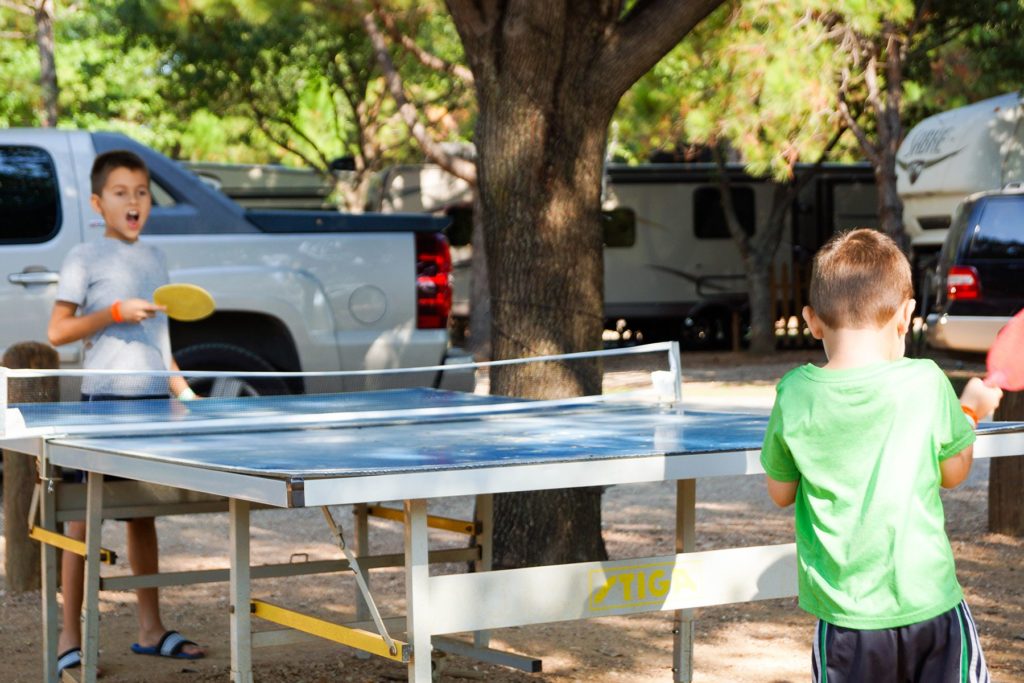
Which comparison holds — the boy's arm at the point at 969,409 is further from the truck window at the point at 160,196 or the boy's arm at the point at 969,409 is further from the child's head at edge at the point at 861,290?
the truck window at the point at 160,196

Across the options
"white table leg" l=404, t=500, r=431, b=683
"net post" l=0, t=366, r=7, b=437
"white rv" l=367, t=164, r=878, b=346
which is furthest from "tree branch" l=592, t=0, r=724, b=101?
"white rv" l=367, t=164, r=878, b=346

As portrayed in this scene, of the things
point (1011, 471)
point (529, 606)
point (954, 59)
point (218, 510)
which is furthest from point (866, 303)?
point (954, 59)

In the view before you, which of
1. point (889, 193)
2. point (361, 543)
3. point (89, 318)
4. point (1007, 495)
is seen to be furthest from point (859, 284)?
point (889, 193)

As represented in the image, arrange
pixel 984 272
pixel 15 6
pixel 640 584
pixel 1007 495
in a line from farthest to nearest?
pixel 15 6 → pixel 984 272 → pixel 1007 495 → pixel 640 584

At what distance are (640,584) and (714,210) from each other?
2056cm

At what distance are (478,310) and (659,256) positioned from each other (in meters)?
4.60

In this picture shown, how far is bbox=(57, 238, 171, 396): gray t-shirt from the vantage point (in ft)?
16.3

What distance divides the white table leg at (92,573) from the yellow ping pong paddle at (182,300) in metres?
0.78

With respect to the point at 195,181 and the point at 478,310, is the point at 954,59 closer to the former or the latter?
the point at 478,310

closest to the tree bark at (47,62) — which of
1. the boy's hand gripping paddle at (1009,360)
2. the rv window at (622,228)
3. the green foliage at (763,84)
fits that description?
the green foliage at (763,84)

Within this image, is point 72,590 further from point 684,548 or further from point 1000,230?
point 1000,230

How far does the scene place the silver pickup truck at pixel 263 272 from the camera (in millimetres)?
8109

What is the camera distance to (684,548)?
421cm

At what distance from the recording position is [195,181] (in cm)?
831
